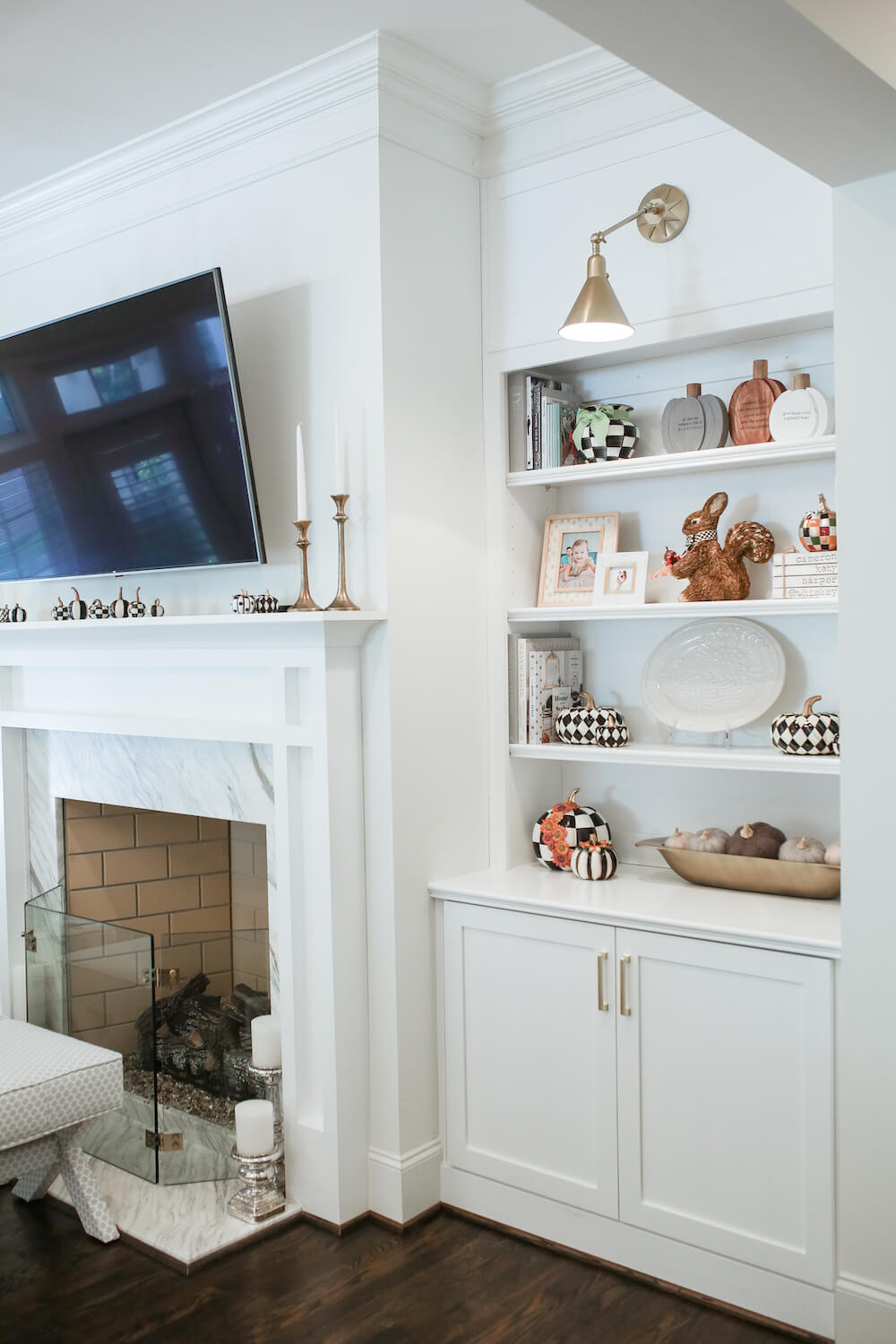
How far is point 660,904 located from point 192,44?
213cm

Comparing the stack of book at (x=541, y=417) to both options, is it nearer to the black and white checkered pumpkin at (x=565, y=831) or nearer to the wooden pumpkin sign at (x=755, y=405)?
the wooden pumpkin sign at (x=755, y=405)

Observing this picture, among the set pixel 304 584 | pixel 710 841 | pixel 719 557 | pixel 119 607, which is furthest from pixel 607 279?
pixel 119 607

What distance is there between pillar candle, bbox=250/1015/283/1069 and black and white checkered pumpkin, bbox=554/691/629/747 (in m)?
1.01

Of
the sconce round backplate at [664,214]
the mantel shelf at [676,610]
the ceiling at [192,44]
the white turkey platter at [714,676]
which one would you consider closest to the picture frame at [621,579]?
the mantel shelf at [676,610]

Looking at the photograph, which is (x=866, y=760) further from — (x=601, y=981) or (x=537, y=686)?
(x=537, y=686)

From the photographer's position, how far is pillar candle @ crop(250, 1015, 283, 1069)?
2.85 m

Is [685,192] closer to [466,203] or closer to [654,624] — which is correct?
[466,203]

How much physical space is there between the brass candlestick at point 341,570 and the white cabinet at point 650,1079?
0.76 metres

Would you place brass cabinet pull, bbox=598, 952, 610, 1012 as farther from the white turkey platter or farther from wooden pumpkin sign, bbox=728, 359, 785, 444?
wooden pumpkin sign, bbox=728, 359, 785, 444

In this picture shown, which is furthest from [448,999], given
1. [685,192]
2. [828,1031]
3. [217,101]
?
[217,101]

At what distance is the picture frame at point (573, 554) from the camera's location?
2.86 m

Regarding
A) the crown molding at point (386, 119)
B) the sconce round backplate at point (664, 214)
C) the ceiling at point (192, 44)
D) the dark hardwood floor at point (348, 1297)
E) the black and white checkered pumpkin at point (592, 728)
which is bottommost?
the dark hardwood floor at point (348, 1297)

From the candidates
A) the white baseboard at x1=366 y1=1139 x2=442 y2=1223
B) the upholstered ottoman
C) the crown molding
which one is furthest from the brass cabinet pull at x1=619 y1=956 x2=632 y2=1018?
the crown molding

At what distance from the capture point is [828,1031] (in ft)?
7.07
